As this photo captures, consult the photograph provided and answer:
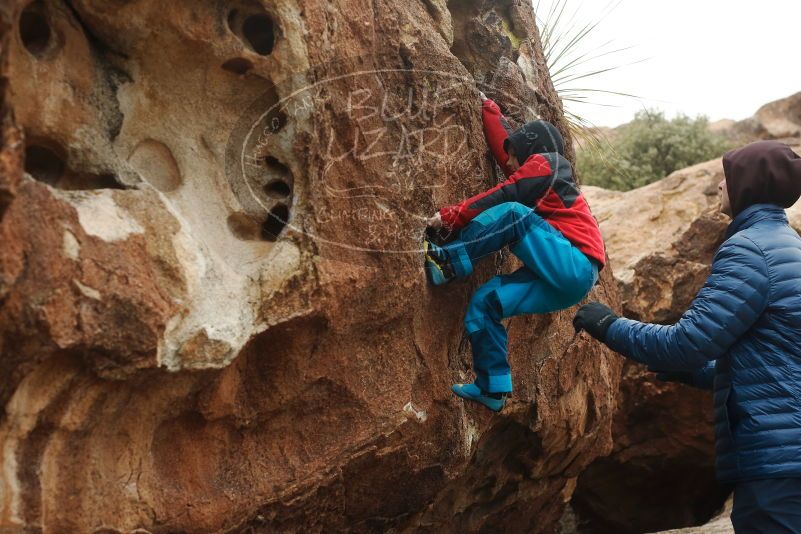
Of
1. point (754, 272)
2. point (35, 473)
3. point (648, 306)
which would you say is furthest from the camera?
point (648, 306)

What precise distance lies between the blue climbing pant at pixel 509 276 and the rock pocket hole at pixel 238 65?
1367mm

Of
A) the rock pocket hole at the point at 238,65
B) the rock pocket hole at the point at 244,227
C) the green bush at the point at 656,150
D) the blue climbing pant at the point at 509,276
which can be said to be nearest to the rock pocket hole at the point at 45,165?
the rock pocket hole at the point at 244,227

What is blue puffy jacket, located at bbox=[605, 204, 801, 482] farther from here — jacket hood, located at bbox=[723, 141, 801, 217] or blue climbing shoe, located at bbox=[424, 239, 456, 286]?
blue climbing shoe, located at bbox=[424, 239, 456, 286]

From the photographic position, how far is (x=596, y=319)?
14.3 ft

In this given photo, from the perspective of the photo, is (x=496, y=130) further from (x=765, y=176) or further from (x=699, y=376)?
(x=699, y=376)

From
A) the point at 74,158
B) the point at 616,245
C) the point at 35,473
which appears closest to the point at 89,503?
the point at 35,473

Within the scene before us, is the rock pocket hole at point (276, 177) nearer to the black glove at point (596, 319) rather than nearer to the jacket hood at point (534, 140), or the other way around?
the jacket hood at point (534, 140)

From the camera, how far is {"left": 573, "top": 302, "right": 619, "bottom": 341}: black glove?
4.32 meters

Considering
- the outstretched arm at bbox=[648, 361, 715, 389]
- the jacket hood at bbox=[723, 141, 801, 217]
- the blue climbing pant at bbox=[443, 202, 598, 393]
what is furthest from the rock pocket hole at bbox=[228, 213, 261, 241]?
the jacket hood at bbox=[723, 141, 801, 217]

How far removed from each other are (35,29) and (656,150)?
1335 cm

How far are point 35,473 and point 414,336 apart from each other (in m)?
1.99

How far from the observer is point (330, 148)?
4.15 m

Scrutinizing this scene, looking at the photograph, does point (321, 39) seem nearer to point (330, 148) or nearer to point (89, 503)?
point (330, 148)

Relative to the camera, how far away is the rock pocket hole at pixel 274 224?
4.16m
